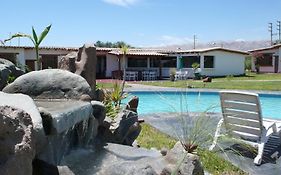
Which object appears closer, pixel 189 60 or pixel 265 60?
pixel 189 60

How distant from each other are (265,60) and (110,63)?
19779 millimetres

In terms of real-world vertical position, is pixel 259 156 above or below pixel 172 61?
below

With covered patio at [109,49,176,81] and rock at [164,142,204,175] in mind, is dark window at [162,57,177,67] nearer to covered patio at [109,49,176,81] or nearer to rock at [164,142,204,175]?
covered patio at [109,49,176,81]

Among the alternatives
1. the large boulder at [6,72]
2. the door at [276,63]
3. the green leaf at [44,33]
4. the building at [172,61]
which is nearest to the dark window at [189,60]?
the building at [172,61]

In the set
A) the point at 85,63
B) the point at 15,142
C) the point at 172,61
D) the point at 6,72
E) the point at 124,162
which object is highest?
the point at 172,61

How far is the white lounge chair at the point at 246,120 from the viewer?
6809 millimetres

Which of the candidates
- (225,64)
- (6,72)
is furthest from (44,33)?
(225,64)

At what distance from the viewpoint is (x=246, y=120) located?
22.9 ft

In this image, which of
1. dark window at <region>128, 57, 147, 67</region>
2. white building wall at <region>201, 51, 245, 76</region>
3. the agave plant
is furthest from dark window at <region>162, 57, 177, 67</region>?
the agave plant

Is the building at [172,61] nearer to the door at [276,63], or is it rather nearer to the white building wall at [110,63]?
the white building wall at [110,63]

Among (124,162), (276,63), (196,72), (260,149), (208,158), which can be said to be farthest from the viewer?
(276,63)

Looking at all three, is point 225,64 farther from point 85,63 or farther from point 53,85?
point 53,85

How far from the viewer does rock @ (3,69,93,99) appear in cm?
573

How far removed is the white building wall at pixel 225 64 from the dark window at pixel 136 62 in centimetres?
540
